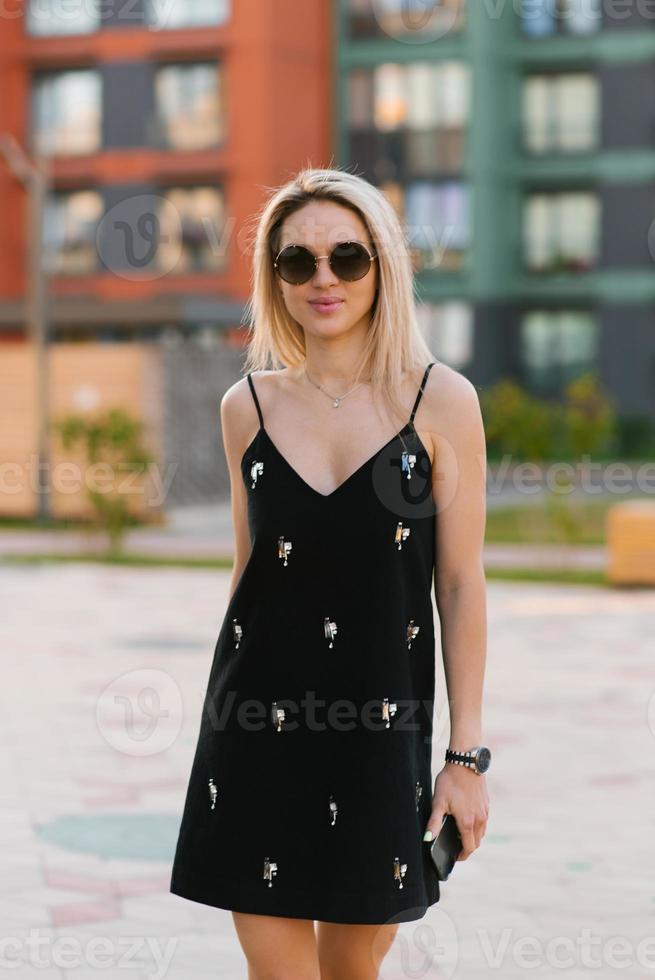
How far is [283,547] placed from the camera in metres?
3.18

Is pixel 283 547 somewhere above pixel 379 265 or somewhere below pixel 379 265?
below

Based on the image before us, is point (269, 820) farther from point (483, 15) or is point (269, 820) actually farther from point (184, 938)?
point (483, 15)

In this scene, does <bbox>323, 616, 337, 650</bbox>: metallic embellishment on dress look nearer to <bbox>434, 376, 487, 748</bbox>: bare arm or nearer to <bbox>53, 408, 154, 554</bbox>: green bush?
<bbox>434, 376, 487, 748</bbox>: bare arm

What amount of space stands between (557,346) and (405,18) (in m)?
8.66

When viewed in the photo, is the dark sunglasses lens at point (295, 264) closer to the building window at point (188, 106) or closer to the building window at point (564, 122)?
the building window at point (188, 106)

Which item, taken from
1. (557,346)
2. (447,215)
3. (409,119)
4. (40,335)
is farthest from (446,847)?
(557,346)

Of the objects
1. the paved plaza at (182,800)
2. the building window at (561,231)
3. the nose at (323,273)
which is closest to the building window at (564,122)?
the building window at (561,231)

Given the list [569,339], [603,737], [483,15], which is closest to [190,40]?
[483,15]

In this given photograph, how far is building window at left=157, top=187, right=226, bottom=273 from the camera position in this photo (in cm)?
3931

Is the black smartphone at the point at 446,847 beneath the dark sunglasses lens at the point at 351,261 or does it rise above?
beneath

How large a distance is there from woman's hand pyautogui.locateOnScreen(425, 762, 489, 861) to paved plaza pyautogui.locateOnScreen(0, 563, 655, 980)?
0.43 metres

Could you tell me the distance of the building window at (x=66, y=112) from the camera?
1594 inches

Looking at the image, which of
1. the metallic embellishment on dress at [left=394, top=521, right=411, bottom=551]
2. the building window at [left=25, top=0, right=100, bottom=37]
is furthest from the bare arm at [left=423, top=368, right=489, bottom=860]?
the building window at [left=25, top=0, right=100, bottom=37]

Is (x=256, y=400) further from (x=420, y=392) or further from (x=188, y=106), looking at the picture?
(x=188, y=106)
